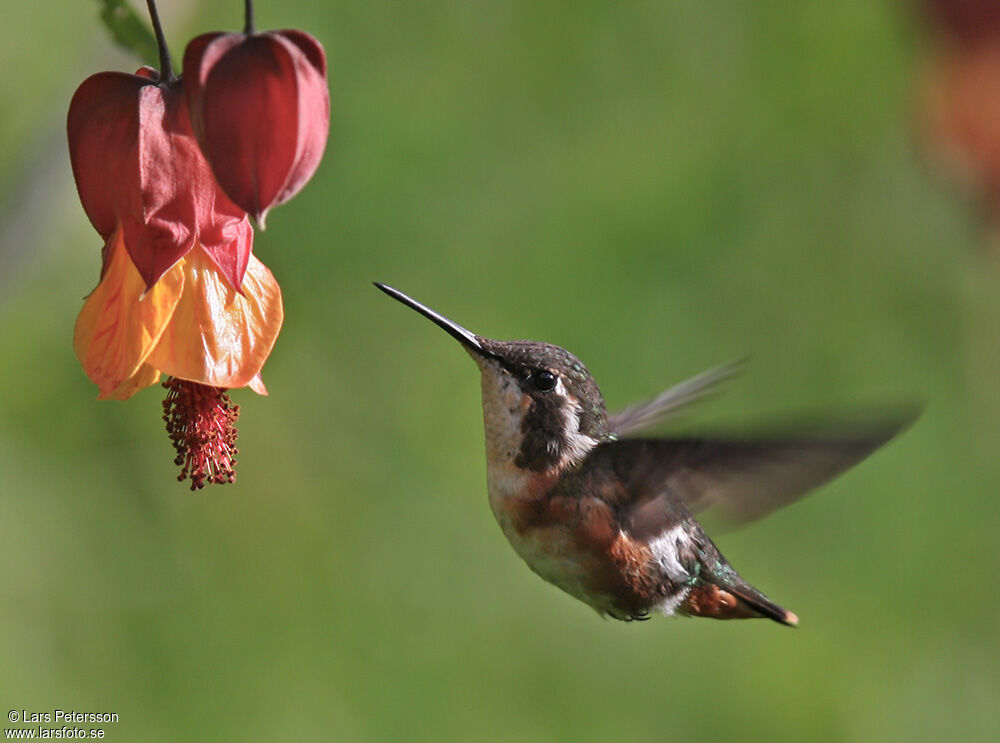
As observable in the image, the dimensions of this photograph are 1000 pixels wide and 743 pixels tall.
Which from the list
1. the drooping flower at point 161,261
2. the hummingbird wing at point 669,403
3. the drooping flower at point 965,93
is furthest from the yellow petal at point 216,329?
the drooping flower at point 965,93

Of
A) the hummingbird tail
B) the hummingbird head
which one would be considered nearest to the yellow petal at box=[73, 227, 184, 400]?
the hummingbird head

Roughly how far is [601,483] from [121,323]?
577 millimetres

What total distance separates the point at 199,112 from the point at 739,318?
2.27m

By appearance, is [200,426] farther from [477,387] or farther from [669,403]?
[477,387]

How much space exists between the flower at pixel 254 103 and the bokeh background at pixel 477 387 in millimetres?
1161

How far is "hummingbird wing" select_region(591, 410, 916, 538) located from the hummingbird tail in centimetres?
19

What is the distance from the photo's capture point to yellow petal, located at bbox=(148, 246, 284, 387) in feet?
4.28

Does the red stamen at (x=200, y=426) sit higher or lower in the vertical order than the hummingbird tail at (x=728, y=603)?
higher

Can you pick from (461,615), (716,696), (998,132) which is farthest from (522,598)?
(998,132)

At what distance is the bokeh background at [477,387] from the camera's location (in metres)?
2.67

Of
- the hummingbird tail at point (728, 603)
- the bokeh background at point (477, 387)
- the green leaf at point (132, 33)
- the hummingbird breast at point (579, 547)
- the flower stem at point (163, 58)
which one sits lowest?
the bokeh background at point (477, 387)

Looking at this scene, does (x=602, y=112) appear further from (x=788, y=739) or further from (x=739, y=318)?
(x=788, y=739)

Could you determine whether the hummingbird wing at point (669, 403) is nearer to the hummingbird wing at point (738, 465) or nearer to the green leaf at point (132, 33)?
the hummingbird wing at point (738, 465)

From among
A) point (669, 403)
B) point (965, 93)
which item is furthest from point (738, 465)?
point (965, 93)
